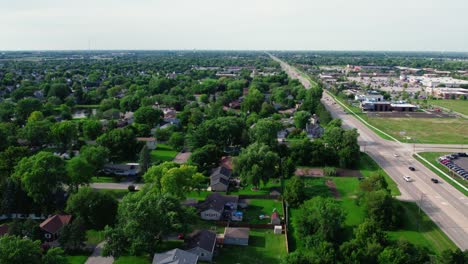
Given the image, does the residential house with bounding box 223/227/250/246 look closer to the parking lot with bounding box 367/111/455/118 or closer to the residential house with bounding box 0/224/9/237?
the residential house with bounding box 0/224/9/237

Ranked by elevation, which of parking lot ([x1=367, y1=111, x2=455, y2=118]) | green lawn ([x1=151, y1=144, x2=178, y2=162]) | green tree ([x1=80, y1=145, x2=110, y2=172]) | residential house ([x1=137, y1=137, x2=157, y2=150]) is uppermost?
parking lot ([x1=367, y1=111, x2=455, y2=118])

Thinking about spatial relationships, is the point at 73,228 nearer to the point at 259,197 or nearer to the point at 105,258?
the point at 105,258

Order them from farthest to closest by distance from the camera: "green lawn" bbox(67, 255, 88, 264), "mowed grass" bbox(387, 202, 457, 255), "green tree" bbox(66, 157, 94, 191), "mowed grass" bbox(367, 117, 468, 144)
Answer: "mowed grass" bbox(367, 117, 468, 144) < "green tree" bbox(66, 157, 94, 191) < "mowed grass" bbox(387, 202, 457, 255) < "green lawn" bbox(67, 255, 88, 264)

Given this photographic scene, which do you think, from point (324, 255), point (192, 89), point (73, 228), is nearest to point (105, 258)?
point (73, 228)

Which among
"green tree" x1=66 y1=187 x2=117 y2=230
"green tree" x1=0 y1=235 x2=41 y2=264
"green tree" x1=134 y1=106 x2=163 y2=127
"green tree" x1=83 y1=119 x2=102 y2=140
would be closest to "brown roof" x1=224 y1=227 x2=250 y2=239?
"green tree" x1=66 y1=187 x2=117 y2=230

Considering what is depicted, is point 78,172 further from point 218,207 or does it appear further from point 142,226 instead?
point 218,207

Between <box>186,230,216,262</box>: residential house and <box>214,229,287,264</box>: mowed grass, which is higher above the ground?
<box>186,230,216,262</box>: residential house
